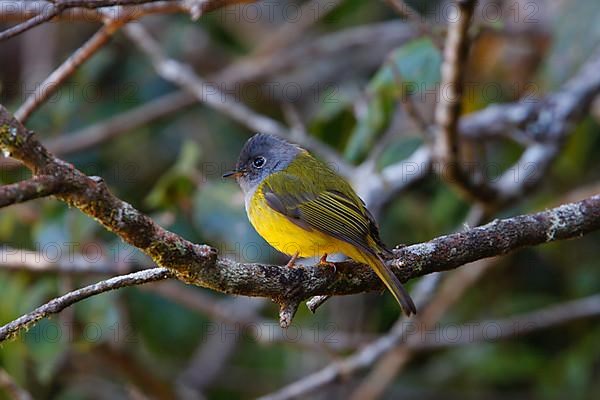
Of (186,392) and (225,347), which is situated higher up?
(225,347)

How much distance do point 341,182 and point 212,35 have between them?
9.27ft

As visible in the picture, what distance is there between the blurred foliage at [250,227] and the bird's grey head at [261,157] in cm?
30

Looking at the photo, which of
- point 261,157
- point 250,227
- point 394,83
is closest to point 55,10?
point 261,157

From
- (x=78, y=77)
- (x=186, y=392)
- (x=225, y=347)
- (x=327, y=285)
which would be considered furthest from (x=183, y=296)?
(x=327, y=285)

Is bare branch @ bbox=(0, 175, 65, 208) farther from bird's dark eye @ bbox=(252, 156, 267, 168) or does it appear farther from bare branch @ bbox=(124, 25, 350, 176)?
bare branch @ bbox=(124, 25, 350, 176)

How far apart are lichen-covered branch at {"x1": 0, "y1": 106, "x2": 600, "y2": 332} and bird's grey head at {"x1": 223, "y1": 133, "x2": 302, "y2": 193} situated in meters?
1.27

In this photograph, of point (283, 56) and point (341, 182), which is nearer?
point (341, 182)

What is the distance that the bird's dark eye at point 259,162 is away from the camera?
13.0 feet

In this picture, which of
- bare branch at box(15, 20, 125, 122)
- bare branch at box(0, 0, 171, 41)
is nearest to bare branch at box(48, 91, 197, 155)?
bare branch at box(15, 20, 125, 122)

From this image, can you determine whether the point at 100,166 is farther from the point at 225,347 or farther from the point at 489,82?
the point at 489,82

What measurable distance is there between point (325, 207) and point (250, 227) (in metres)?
1.03

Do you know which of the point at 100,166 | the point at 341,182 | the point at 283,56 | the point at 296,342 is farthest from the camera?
the point at 283,56

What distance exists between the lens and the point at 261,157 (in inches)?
157

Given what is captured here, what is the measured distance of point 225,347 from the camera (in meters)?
5.84
